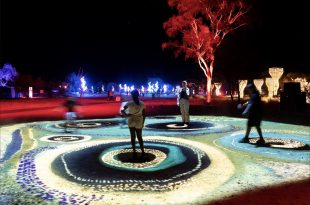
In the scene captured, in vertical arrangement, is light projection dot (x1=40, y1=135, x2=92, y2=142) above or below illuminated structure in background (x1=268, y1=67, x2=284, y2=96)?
below

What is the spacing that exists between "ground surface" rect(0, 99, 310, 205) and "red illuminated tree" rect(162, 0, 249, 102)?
21.6 meters

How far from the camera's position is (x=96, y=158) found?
10602 millimetres

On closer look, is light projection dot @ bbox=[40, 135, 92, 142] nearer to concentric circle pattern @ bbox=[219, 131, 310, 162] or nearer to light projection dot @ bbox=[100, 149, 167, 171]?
light projection dot @ bbox=[100, 149, 167, 171]

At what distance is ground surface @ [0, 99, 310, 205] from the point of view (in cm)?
688

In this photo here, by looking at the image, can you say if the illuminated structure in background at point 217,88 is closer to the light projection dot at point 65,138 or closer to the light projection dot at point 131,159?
the light projection dot at point 65,138

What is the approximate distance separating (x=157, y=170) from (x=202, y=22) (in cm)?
2981

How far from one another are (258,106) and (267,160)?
2617 mm

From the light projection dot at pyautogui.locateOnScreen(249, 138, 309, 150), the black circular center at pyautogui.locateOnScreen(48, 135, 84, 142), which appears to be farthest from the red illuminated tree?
the black circular center at pyautogui.locateOnScreen(48, 135, 84, 142)

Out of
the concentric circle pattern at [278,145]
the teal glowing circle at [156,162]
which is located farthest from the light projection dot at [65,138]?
the concentric circle pattern at [278,145]

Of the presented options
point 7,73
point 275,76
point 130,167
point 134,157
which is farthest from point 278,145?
point 7,73

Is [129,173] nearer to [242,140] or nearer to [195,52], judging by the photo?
[242,140]

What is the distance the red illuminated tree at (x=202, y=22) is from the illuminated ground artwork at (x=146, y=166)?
21165mm

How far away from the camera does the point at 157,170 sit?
898 cm

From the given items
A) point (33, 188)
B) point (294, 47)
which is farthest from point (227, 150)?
point (294, 47)
